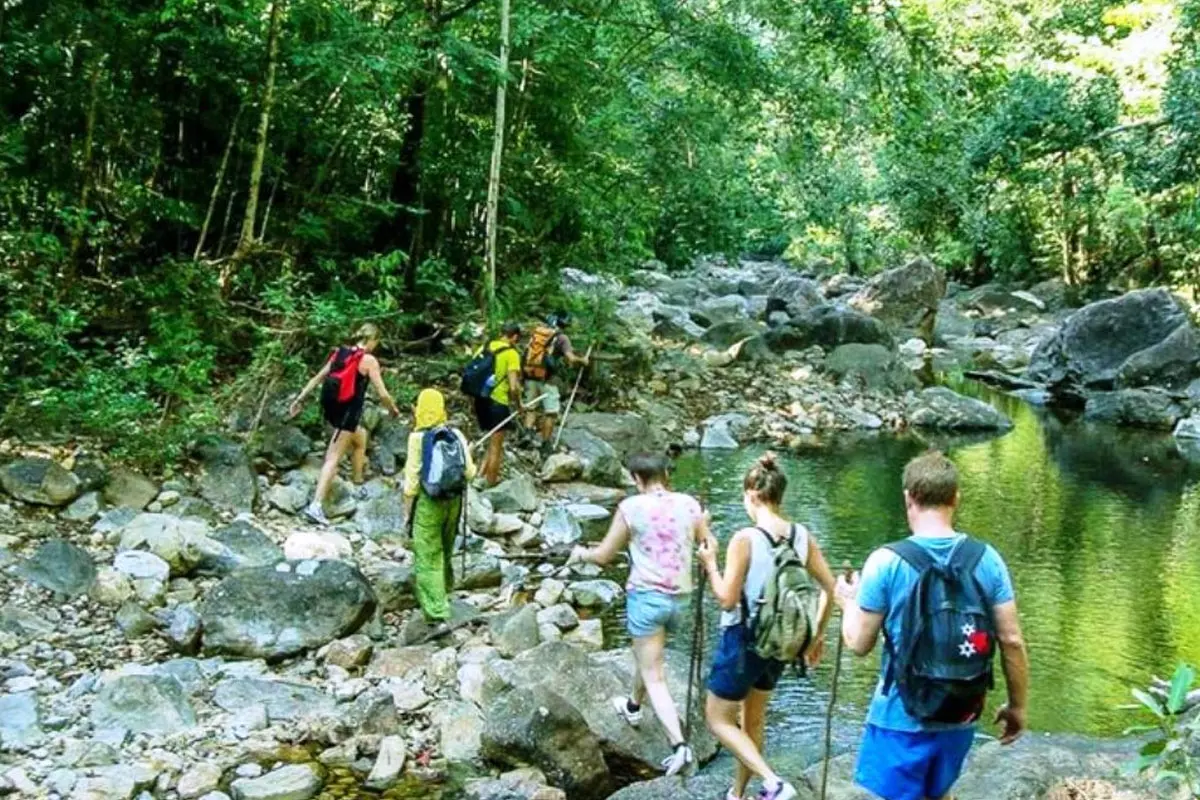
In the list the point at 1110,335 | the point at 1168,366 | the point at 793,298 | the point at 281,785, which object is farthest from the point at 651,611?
the point at 793,298

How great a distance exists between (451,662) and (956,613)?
12.4 ft

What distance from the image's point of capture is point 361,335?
8891 millimetres

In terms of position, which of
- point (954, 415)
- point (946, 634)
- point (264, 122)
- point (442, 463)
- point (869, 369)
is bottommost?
point (946, 634)

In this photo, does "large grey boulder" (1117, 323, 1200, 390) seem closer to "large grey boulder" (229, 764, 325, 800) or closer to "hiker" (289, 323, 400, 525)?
"hiker" (289, 323, 400, 525)

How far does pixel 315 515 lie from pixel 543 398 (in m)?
3.02

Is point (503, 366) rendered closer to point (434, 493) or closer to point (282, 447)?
point (282, 447)

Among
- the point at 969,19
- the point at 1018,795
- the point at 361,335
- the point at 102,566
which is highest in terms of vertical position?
the point at 969,19

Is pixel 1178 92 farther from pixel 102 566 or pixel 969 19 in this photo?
pixel 102 566

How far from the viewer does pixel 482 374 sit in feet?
32.7

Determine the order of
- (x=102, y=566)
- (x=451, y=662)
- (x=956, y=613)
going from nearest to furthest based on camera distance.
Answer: (x=956, y=613)
(x=451, y=662)
(x=102, y=566)

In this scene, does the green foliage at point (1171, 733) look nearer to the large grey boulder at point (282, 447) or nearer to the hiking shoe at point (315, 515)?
the hiking shoe at point (315, 515)

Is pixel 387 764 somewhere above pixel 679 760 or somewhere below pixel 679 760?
below

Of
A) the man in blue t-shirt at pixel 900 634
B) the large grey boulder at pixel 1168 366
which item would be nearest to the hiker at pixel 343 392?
the man in blue t-shirt at pixel 900 634

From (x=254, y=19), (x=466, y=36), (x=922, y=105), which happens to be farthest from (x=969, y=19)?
(x=254, y=19)
